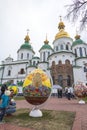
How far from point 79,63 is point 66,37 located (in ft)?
37.1

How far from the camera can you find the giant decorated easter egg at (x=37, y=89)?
7.33 m

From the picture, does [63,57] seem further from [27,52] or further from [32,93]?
[32,93]

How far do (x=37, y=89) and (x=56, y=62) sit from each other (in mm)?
30763

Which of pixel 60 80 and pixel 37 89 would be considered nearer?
pixel 37 89

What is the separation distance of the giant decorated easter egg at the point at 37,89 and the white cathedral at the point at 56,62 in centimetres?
1860

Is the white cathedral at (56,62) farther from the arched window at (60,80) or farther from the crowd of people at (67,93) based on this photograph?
the crowd of people at (67,93)

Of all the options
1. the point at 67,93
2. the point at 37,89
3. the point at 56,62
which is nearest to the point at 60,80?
the point at 56,62

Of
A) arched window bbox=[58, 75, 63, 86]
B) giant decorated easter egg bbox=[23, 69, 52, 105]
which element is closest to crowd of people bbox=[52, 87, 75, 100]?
arched window bbox=[58, 75, 63, 86]

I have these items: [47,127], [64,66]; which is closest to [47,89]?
[47,127]

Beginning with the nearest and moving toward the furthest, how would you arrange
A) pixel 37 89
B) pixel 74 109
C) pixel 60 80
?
pixel 37 89 < pixel 74 109 < pixel 60 80

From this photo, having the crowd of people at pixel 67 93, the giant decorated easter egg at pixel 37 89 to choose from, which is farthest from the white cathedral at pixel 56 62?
the giant decorated easter egg at pixel 37 89

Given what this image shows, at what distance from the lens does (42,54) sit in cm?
4900

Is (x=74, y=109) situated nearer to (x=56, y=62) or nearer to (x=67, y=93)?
(x=67, y=93)

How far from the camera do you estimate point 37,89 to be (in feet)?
24.1
